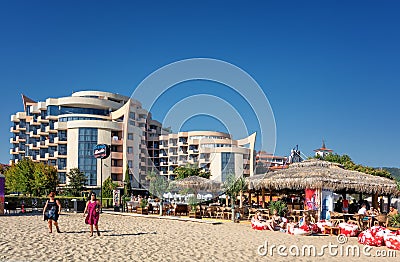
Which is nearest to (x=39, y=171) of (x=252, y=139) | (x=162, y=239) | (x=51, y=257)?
(x=162, y=239)

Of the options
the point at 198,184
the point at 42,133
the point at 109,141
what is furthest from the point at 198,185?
the point at 42,133

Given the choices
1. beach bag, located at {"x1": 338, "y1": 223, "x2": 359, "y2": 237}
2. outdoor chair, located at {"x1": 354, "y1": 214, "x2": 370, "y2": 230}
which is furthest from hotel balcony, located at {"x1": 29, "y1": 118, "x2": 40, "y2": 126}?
beach bag, located at {"x1": 338, "y1": 223, "x2": 359, "y2": 237}

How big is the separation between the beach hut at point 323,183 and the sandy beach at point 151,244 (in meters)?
3.36

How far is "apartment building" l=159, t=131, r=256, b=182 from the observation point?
2736 inches

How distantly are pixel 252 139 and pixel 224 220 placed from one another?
188 feet

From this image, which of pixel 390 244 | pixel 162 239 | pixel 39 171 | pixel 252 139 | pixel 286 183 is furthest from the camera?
pixel 252 139

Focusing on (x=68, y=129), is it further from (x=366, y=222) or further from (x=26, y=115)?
(x=366, y=222)

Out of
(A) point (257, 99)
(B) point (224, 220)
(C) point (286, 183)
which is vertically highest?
(A) point (257, 99)

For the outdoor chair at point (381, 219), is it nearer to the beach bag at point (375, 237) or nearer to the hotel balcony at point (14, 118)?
the beach bag at point (375, 237)

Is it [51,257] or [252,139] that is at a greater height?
[252,139]

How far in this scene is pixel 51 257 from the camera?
32.7 feet

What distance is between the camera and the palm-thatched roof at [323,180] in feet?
60.4

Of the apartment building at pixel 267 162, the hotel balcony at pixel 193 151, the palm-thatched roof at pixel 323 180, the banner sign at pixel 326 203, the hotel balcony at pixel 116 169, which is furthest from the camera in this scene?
the apartment building at pixel 267 162

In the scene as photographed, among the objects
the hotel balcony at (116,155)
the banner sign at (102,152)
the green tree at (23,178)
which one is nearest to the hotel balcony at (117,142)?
the hotel balcony at (116,155)
